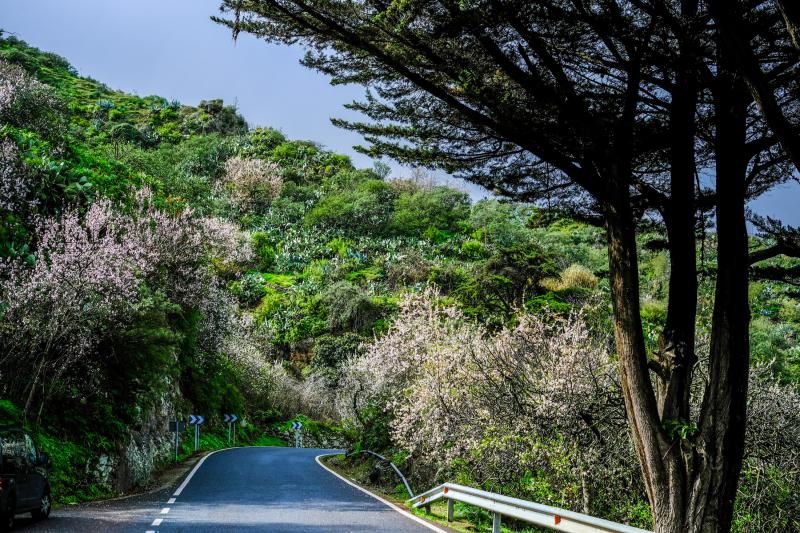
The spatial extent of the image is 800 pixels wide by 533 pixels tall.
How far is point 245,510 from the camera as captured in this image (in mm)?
12797

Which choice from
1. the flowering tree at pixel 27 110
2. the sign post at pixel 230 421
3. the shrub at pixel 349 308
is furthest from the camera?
the shrub at pixel 349 308

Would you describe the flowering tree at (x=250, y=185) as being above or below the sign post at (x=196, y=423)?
above

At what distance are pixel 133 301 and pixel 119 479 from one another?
4.35 meters

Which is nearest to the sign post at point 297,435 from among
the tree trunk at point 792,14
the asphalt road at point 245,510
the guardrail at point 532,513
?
the asphalt road at point 245,510

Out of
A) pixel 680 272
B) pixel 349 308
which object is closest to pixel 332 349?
pixel 349 308

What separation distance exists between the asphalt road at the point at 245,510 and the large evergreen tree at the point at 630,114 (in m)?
5.12

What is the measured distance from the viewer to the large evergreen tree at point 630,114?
6.46m

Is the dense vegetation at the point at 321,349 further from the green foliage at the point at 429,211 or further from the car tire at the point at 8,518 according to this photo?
the green foliage at the point at 429,211

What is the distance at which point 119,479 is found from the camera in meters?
17.2

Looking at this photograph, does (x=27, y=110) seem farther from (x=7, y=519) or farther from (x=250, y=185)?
(x=250, y=185)

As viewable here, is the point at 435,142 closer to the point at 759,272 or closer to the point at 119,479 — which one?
the point at 759,272

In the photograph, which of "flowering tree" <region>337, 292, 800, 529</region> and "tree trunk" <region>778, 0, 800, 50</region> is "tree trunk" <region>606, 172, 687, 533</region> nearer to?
"tree trunk" <region>778, 0, 800, 50</region>

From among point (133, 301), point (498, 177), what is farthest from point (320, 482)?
point (498, 177)

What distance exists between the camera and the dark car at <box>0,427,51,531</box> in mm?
9812
